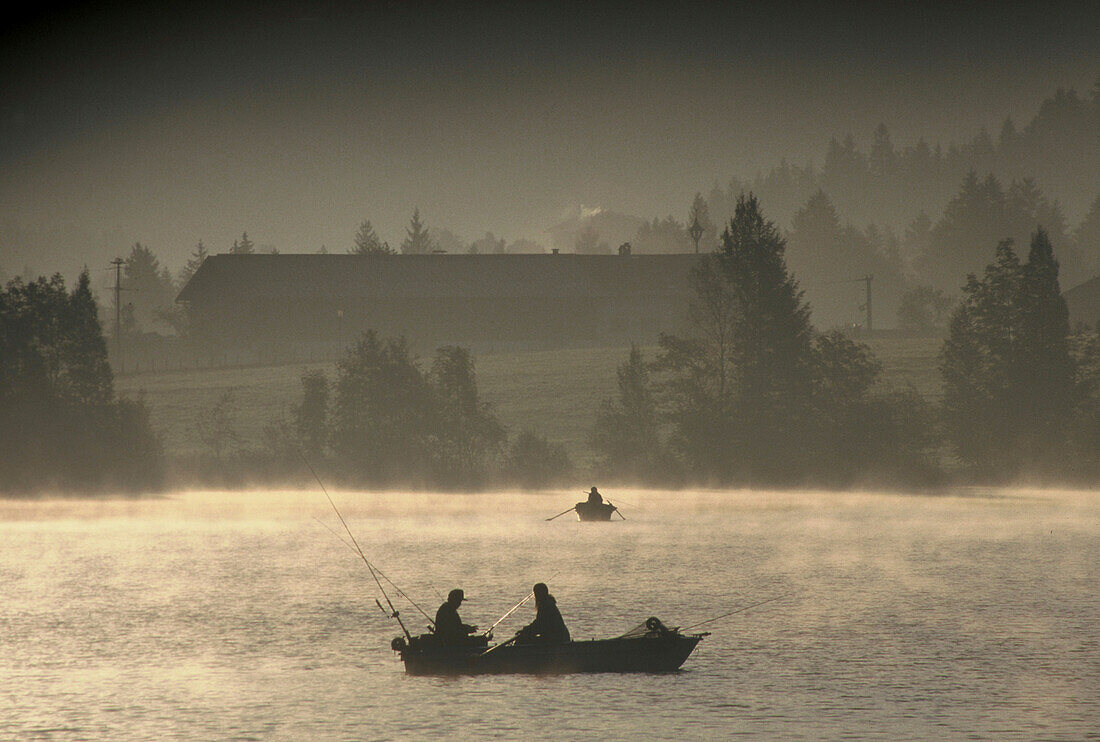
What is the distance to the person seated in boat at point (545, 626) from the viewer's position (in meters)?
29.1

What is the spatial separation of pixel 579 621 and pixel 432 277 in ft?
339

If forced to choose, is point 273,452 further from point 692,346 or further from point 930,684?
point 930,684

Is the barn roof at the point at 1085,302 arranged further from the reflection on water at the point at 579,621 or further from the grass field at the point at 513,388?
the reflection on water at the point at 579,621

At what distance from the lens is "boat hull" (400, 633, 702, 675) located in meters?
28.9

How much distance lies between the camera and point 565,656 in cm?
2891

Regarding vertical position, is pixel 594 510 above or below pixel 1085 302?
below

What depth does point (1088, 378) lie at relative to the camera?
83438 millimetres

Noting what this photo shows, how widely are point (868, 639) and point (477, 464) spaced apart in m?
52.2

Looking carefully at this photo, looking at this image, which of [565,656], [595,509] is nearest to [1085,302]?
[595,509]

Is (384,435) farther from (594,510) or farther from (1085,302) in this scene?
(1085,302)

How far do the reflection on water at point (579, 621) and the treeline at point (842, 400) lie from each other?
763 centimetres

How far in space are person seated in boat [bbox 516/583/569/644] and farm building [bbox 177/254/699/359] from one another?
→ 102 meters

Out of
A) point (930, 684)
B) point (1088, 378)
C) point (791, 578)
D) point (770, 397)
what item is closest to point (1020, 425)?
point (1088, 378)

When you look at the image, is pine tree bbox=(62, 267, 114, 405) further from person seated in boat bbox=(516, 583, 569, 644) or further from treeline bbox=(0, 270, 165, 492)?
person seated in boat bbox=(516, 583, 569, 644)
